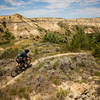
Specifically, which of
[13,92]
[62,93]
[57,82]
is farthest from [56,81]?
[13,92]

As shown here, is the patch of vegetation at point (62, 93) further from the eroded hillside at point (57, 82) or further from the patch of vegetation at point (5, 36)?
the patch of vegetation at point (5, 36)

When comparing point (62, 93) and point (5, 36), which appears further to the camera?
point (5, 36)

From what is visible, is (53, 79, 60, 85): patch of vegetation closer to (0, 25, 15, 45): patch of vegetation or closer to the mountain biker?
the mountain biker

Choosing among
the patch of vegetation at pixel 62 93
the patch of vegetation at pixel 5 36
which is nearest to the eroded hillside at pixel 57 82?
the patch of vegetation at pixel 62 93

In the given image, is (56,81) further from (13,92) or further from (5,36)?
(5,36)

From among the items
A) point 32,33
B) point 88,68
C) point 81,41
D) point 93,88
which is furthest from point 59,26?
point 93,88

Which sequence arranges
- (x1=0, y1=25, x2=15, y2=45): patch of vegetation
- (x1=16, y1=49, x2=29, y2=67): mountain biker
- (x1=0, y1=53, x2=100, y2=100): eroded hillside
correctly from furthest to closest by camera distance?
(x1=0, y1=25, x2=15, y2=45): patch of vegetation
(x1=16, y1=49, x2=29, y2=67): mountain biker
(x1=0, y1=53, x2=100, y2=100): eroded hillside

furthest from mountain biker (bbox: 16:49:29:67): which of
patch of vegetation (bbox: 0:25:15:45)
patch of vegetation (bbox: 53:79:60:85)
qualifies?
patch of vegetation (bbox: 0:25:15:45)

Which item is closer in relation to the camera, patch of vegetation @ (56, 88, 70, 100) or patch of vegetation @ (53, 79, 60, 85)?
patch of vegetation @ (56, 88, 70, 100)

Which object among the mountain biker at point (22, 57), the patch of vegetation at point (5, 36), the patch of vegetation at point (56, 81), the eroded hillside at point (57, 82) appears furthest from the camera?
the patch of vegetation at point (5, 36)

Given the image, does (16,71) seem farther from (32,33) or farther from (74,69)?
(32,33)

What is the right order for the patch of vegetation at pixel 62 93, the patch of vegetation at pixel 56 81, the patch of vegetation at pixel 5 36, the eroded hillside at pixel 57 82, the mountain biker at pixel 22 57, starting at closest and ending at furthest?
the patch of vegetation at pixel 62 93 < the eroded hillside at pixel 57 82 < the patch of vegetation at pixel 56 81 < the mountain biker at pixel 22 57 < the patch of vegetation at pixel 5 36

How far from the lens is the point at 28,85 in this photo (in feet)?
40.1

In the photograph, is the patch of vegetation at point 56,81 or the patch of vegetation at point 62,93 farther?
the patch of vegetation at point 56,81
